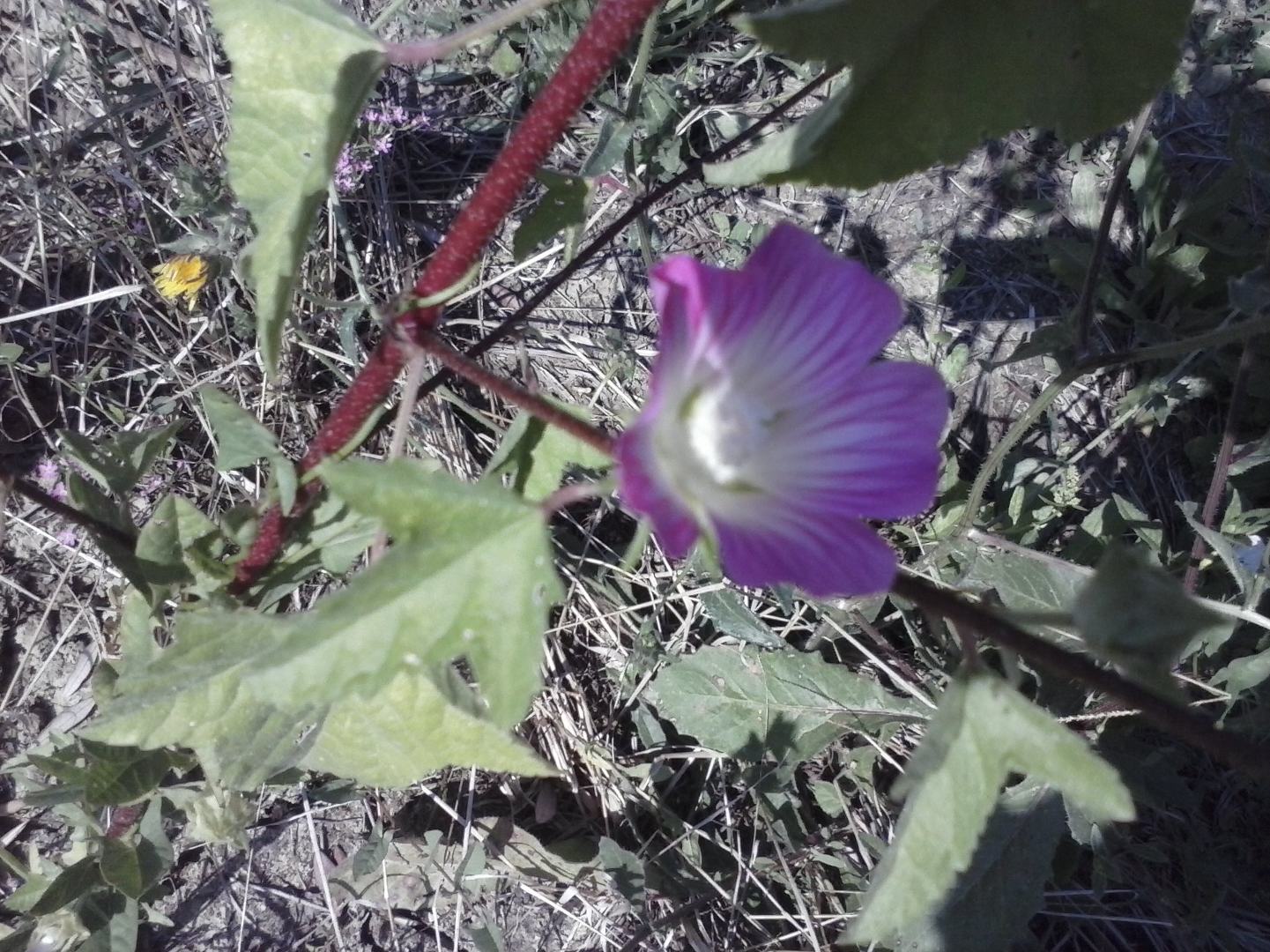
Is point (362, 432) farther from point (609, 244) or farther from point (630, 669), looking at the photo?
point (609, 244)

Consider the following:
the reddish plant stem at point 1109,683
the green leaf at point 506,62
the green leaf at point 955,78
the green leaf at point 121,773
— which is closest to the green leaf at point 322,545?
the green leaf at point 121,773

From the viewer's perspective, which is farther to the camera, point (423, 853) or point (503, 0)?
point (503, 0)

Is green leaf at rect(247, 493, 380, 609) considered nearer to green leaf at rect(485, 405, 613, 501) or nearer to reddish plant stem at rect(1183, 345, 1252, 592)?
A: green leaf at rect(485, 405, 613, 501)

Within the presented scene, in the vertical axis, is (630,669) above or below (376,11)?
below

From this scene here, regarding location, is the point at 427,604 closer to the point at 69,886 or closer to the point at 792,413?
the point at 792,413

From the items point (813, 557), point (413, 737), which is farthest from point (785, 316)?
point (413, 737)

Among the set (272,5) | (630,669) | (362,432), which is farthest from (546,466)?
(630,669)
